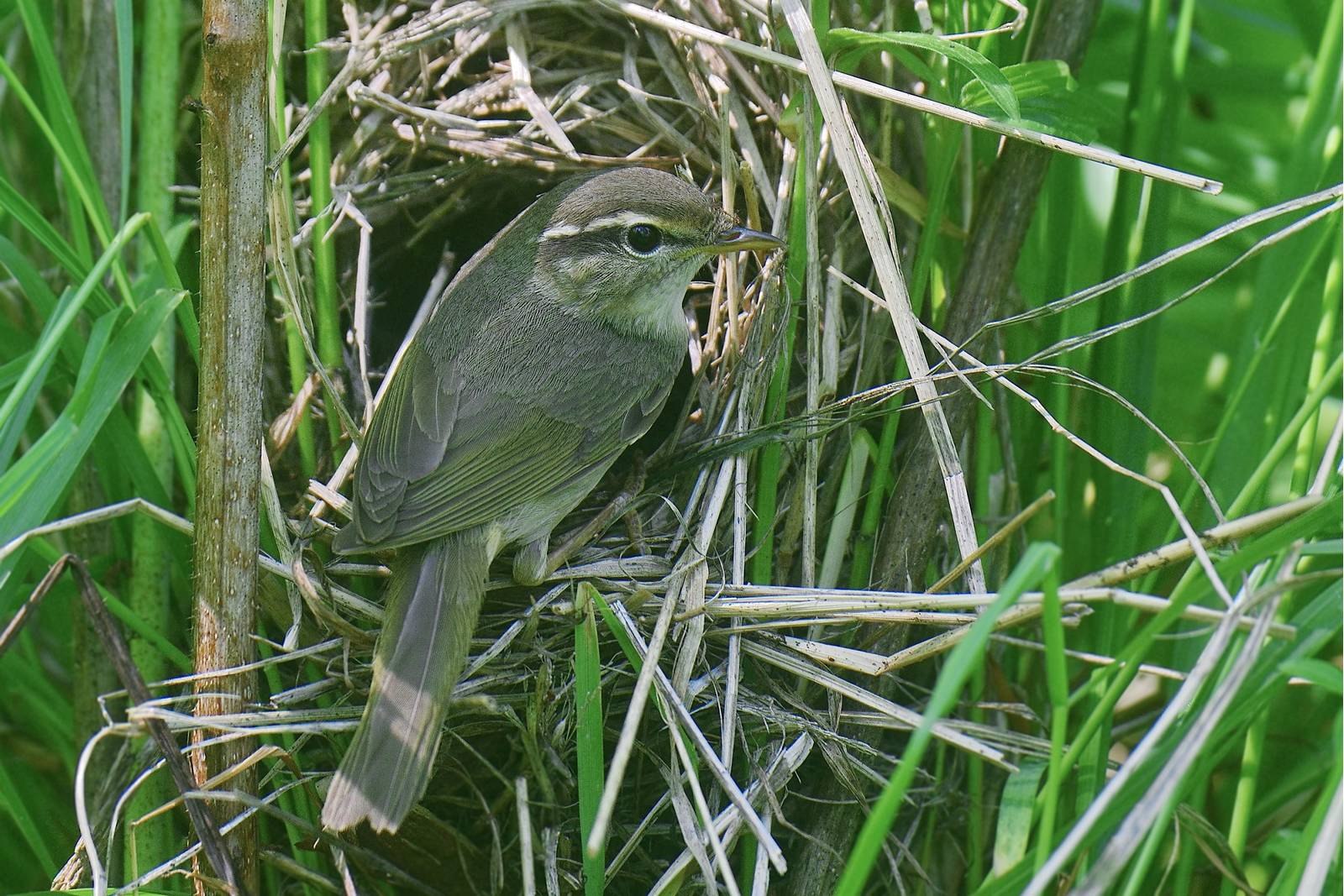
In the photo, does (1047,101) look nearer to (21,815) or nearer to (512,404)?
(512,404)

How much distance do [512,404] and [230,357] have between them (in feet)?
2.67

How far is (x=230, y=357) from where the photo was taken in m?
2.09

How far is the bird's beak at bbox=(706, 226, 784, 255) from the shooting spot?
2.59m

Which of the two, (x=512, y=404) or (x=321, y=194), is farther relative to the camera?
(x=512, y=404)

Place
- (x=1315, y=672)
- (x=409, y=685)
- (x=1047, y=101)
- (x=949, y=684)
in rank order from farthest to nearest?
(x=1047, y=101) → (x=409, y=685) → (x=1315, y=672) → (x=949, y=684)

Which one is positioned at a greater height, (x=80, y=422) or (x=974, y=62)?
(x=974, y=62)

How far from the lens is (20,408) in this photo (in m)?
Result: 2.09

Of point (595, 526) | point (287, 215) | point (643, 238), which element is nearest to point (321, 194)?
point (287, 215)

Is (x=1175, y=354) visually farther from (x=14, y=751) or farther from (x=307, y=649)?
(x=14, y=751)

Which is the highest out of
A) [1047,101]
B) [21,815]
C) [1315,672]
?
[1047,101]

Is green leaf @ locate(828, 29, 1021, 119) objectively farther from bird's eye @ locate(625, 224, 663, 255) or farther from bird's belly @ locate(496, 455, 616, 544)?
bird's belly @ locate(496, 455, 616, 544)

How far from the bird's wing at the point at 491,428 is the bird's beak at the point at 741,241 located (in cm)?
40

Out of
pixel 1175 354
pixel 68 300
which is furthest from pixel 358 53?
pixel 1175 354

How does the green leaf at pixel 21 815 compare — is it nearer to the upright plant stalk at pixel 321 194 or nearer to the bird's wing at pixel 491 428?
A: the bird's wing at pixel 491 428
